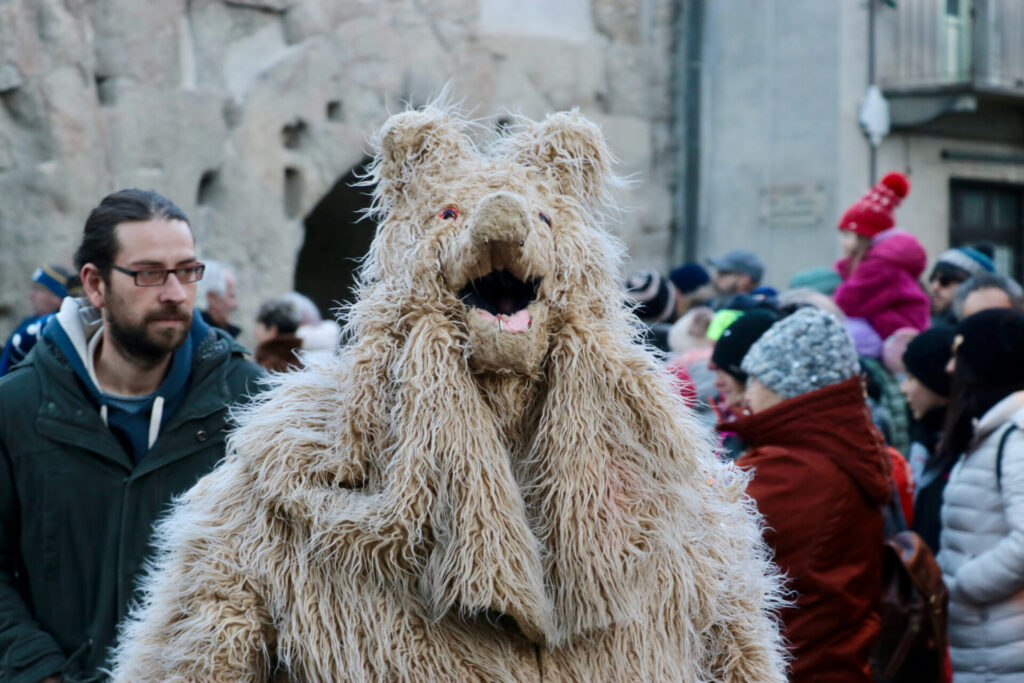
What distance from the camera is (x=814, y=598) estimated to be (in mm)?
2812

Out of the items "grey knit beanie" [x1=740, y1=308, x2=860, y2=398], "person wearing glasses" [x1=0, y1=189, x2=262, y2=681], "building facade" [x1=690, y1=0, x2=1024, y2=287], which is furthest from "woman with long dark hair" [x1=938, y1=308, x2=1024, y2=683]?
"building facade" [x1=690, y1=0, x2=1024, y2=287]

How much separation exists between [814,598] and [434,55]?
6.56m

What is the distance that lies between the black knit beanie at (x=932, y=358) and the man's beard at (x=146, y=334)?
2.51 m

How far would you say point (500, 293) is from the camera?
1920mm

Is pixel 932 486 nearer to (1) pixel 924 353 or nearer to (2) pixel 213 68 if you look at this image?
(1) pixel 924 353

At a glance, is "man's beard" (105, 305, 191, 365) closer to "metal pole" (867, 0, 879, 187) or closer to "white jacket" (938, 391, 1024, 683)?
"white jacket" (938, 391, 1024, 683)

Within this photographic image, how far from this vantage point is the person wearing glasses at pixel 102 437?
242 centimetres

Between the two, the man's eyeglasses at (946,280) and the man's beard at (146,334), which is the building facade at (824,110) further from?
the man's beard at (146,334)

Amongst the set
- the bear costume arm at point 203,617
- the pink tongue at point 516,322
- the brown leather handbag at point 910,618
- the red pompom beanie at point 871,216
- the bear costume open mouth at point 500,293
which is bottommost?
the brown leather handbag at point 910,618

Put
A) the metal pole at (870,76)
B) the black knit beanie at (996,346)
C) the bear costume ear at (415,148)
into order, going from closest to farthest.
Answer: the bear costume ear at (415,148) → the black knit beanie at (996,346) → the metal pole at (870,76)

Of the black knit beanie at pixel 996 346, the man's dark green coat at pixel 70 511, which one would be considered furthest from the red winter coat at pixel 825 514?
the man's dark green coat at pixel 70 511

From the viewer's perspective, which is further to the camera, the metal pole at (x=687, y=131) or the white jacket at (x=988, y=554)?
the metal pole at (x=687, y=131)

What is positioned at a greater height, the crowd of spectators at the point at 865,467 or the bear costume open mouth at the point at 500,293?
the bear costume open mouth at the point at 500,293

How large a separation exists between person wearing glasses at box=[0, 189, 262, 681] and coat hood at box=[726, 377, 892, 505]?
1.38 m
